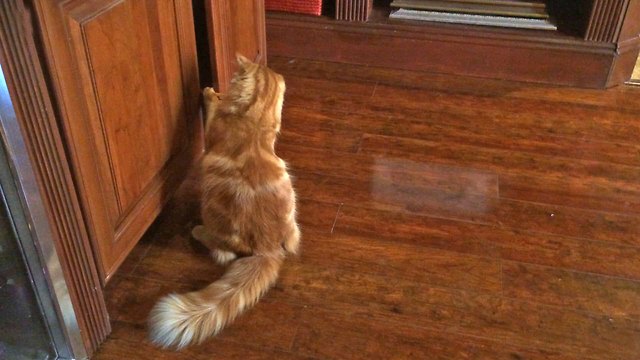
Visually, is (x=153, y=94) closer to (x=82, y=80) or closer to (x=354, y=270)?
(x=82, y=80)

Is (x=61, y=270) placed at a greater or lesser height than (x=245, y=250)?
greater

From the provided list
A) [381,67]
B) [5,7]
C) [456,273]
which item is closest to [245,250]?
[456,273]

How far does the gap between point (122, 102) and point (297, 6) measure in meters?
1.46

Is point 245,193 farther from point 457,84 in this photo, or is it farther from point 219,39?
point 457,84

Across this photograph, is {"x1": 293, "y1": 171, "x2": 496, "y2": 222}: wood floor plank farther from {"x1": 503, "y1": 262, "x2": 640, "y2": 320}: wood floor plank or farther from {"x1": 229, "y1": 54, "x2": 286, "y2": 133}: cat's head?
{"x1": 229, "y1": 54, "x2": 286, "y2": 133}: cat's head

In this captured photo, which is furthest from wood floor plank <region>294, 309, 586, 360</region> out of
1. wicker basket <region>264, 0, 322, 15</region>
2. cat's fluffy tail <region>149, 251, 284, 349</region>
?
wicker basket <region>264, 0, 322, 15</region>

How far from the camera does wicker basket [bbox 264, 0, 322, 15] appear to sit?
100 inches

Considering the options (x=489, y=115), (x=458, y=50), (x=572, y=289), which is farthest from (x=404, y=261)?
(x=458, y=50)

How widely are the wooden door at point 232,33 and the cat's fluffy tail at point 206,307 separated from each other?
1.87 feet

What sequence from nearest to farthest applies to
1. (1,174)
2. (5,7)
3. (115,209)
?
(5,7)
(1,174)
(115,209)

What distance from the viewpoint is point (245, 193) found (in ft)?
4.63

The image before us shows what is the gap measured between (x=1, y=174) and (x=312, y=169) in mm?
1059

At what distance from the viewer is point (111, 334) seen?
53.1 inches

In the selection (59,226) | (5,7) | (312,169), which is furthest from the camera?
(312,169)
